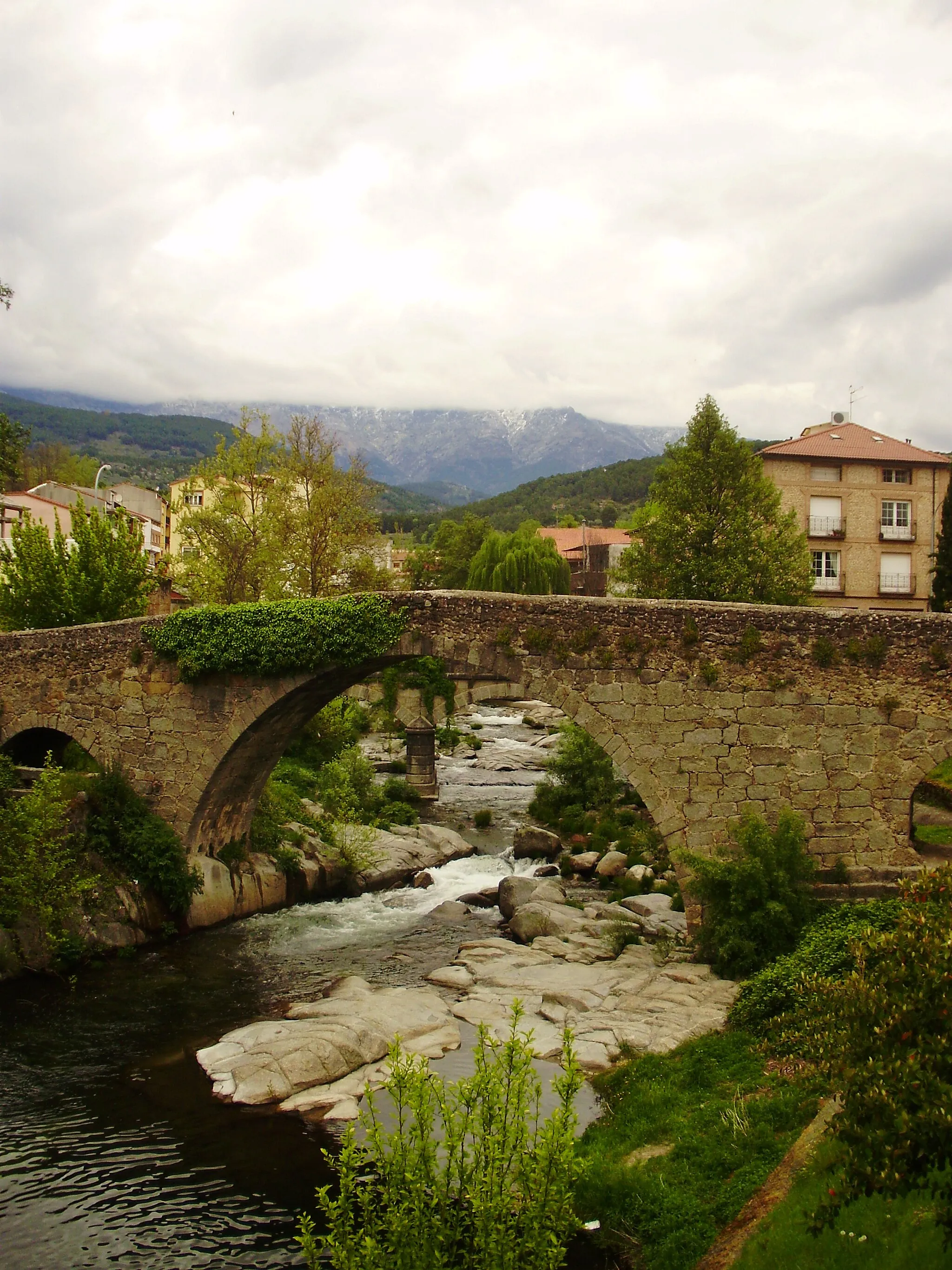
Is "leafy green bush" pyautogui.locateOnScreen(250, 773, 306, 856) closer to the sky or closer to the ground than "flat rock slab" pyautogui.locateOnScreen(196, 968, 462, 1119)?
closer to the sky

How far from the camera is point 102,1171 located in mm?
9070

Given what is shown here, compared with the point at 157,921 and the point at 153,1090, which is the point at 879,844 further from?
the point at 157,921

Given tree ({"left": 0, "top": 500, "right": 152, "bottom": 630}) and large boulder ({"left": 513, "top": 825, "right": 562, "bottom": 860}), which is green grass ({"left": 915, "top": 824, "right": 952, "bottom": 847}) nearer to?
large boulder ({"left": 513, "top": 825, "right": 562, "bottom": 860})


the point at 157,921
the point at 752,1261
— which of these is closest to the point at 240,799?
the point at 157,921

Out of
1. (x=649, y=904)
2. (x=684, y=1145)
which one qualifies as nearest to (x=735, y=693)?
(x=649, y=904)

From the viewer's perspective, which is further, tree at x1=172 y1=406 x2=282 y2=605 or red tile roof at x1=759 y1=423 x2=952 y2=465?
red tile roof at x1=759 y1=423 x2=952 y2=465

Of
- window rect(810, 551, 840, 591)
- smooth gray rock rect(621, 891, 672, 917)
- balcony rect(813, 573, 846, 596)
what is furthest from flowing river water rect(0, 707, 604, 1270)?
window rect(810, 551, 840, 591)

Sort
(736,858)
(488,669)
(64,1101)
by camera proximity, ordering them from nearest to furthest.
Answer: (64,1101), (736,858), (488,669)

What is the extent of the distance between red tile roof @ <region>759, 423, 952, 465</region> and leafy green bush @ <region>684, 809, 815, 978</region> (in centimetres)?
2862

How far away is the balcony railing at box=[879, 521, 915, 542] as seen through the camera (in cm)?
4034

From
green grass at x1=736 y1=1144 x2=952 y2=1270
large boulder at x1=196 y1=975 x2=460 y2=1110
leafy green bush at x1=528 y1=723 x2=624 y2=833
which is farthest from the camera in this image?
leafy green bush at x1=528 y1=723 x2=624 y2=833

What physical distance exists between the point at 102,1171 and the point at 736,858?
8837 millimetres

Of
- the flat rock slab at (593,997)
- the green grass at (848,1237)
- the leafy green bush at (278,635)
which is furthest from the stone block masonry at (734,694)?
the green grass at (848,1237)

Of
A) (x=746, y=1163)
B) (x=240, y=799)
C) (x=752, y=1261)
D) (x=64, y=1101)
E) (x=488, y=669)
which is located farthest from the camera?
(x=240, y=799)
